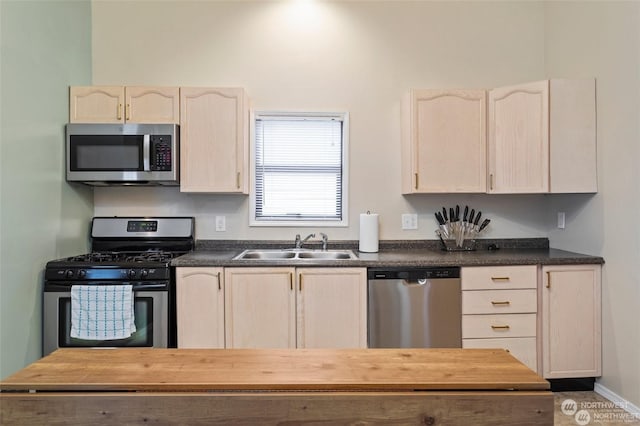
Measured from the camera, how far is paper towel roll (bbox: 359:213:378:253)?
283cm

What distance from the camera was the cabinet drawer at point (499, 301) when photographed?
2383 mm

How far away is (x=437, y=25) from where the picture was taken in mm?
3039

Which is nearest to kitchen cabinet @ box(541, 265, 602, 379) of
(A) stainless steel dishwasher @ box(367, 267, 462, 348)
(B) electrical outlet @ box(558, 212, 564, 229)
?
(B) electrical outlet @ box(558, 212, 564, 229)

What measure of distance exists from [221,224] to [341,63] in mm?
1725

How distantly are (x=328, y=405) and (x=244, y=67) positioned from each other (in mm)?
2786

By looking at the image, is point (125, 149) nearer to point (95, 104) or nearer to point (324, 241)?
point (95, 104)

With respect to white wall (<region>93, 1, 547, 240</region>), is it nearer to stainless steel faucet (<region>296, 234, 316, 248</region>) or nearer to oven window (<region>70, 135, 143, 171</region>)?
stainless steel faucet (<region>296, 234, 316, 248</region>)

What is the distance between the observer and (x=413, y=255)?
2.61 meters

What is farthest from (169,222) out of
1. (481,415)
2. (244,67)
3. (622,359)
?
(622,359)

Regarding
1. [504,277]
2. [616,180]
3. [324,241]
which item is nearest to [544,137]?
[616,180]

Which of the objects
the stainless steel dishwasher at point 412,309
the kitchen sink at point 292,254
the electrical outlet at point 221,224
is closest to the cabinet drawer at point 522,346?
the stainless steel dishwasher at point 412,309

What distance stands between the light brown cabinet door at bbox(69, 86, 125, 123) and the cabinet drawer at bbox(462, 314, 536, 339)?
115 inches

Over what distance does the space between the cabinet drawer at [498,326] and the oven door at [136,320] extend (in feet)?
6.64

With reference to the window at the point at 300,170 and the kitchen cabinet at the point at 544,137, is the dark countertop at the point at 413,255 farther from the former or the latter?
the kitchen cabinet at the point at 544,137
